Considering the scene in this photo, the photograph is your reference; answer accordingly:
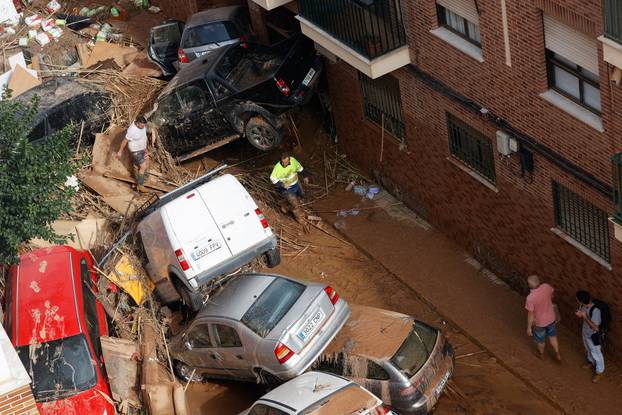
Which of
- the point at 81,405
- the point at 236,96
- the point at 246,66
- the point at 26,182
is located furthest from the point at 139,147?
the point at 81,405

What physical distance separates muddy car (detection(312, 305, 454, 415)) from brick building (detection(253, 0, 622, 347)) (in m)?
2.68

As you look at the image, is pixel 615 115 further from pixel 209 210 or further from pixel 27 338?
A: pixel 27 338

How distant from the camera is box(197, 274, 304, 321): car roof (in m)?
16.4

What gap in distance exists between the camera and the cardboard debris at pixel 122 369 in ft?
54.9

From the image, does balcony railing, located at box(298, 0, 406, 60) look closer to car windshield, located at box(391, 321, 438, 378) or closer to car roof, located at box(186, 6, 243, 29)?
car windshield, located at box(391, 321, 438, 378)

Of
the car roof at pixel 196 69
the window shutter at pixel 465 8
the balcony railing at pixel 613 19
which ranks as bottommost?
the car roof at pixel 196 69

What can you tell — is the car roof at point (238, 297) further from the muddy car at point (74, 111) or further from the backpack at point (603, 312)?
the muddy car at point (74, 111)

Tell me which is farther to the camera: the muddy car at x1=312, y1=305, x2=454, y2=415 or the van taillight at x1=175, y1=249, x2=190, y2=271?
the van taillight at x1=175, y1=249, x2=190, y2=271

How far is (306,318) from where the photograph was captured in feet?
52.0

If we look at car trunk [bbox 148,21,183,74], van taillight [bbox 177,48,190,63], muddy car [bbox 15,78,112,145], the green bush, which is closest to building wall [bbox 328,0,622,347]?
van taillight [bbox 177,48,190,63]

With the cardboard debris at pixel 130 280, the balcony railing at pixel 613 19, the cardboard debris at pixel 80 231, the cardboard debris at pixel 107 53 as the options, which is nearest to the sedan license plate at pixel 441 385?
the balcony railing at pixel 613 19

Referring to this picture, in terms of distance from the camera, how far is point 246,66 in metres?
22.4

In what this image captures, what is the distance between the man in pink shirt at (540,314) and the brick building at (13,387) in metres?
7.24

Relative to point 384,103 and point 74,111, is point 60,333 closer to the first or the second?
point 384,103
